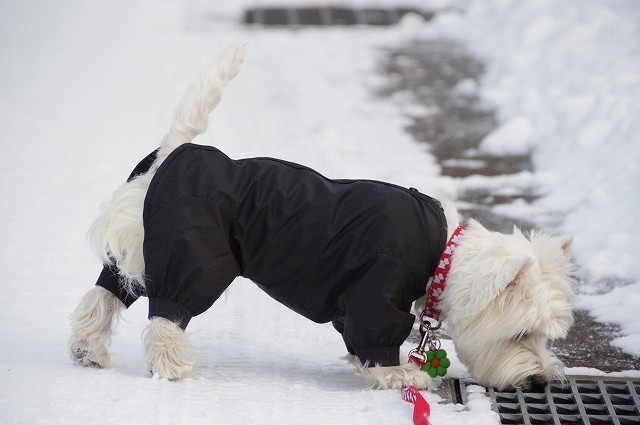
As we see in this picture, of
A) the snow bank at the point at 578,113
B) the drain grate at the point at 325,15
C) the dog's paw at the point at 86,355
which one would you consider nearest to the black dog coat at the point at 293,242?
the dog's paw at the point at 86,355

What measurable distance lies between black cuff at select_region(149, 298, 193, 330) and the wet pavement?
53.8 inches

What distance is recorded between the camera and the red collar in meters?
3.76

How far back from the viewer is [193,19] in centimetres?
1075

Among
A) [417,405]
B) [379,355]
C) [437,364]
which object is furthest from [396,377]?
[417,405]

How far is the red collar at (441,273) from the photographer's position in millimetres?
3758

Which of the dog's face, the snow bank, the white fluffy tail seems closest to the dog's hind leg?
the white fluffy tail

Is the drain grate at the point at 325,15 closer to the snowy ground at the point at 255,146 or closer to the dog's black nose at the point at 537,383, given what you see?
the snowy ground at the point at 255,146

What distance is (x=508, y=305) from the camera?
11.9 ft

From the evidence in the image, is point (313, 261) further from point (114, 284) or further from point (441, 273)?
point (114, 284)

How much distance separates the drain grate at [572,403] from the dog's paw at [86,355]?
4.99 feet

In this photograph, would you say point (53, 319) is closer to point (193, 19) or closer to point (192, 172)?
point (192, 172)

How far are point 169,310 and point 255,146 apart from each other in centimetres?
346

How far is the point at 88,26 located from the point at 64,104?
278 centimetres

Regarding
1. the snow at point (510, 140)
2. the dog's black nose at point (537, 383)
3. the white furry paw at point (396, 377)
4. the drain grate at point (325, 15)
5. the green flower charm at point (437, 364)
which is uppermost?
the drain grate at point (325, 15)
